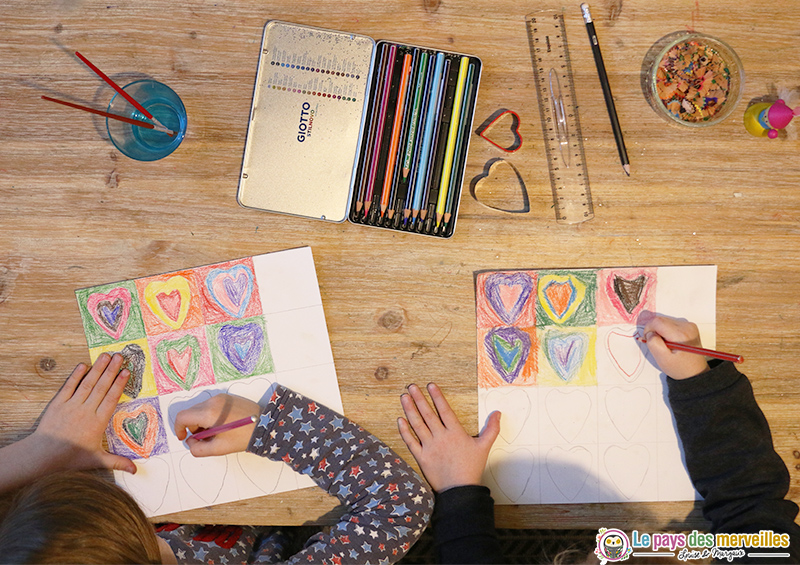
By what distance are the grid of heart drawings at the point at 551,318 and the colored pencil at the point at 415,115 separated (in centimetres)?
25

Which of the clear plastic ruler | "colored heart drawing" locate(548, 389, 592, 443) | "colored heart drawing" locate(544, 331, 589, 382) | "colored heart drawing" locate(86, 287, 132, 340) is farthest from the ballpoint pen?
"colored heart drawing" locate(86, 287, 132, 340)

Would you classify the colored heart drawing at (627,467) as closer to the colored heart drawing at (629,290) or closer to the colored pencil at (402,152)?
the colored heart drawing at (629,290)

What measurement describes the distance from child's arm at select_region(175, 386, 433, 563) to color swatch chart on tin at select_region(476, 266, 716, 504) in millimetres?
177

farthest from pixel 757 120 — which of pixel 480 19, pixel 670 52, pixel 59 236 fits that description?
pixel 59 236

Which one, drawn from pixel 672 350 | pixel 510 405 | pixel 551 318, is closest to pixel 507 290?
pixel 551 318

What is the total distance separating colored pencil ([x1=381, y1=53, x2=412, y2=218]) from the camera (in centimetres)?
96

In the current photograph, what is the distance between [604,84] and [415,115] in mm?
350

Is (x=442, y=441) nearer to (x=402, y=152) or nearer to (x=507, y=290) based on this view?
(x=507, y=290)

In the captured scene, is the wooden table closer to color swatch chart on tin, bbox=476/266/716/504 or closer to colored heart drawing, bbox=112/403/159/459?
color swatch chart on tin, bbox=476/266/716/504

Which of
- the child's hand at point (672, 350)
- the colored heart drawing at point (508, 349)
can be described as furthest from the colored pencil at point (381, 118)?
the child's hand at point (672, 350)

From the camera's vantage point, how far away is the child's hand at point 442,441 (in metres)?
0.98

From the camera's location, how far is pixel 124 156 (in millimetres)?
979

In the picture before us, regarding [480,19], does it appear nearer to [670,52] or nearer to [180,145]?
[670,52]

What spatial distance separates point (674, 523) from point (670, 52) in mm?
882
